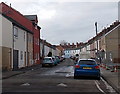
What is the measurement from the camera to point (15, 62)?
32.8 m

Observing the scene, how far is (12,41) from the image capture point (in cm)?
3091

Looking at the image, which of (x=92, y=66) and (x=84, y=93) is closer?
(x=84, y=93)

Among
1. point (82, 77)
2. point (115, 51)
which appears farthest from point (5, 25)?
point (115, 51)

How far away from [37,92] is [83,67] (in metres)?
8.15

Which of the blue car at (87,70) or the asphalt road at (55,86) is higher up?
the blue car at (87,70)

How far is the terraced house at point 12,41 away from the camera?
27844 mm

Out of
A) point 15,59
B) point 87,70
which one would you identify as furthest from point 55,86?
point 15,59

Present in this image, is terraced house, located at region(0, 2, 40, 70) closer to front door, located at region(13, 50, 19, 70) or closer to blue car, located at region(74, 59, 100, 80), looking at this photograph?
front door, located at region(13, 50, 19, 70)

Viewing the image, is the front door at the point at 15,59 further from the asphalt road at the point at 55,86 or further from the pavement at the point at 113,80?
the asphalt road at the point at 55,86

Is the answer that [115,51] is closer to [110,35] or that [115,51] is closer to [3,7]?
[110,35]

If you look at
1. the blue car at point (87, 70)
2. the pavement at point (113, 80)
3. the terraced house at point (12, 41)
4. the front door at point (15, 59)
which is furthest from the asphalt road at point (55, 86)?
the front door at point (15, 59)

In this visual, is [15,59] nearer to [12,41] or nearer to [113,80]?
[12,41]

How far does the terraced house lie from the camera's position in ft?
91.4

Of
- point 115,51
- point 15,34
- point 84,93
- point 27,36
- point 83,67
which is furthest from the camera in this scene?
point 115,51
